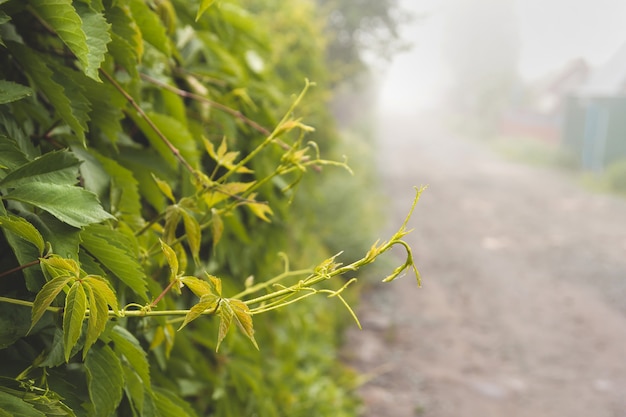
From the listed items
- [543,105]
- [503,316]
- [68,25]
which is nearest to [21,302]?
[68,25]

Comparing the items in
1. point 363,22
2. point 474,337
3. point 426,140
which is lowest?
point 426,140

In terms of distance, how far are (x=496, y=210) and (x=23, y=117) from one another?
12.3 meters

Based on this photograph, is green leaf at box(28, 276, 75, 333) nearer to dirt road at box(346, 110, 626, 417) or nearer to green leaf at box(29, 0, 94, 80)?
green leaf at box(29, 0, 94, 80)

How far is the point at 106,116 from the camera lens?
780 mm

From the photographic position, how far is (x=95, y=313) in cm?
51

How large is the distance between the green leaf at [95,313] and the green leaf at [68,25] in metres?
0.21

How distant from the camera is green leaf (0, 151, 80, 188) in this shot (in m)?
0.57

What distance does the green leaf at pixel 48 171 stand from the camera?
568 mm

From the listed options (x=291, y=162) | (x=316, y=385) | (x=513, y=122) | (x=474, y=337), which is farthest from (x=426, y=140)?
(x=291, y=162)

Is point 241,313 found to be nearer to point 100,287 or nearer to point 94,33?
point 100,287

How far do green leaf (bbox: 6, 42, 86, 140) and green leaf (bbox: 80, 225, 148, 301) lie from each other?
102 millimetres

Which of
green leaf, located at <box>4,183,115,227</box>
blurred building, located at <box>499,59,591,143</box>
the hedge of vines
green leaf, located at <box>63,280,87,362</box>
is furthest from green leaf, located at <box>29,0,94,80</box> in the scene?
blurred building, located at <box>499,59,591,143</box>

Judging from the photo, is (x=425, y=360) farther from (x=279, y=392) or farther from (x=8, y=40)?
(x=8, y=40)

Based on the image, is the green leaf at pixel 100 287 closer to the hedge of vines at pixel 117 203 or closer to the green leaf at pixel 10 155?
the hedge of vines at pixel 117 203
